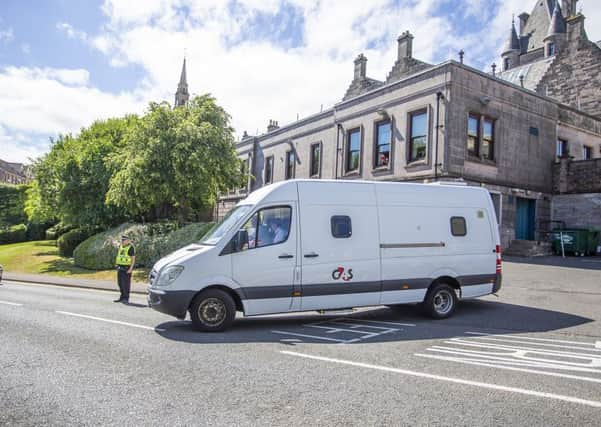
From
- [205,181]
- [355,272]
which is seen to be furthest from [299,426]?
[205,181]

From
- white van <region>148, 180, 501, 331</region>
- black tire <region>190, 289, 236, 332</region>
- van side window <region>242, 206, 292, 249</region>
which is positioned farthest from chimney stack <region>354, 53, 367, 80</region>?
black tire <region>190, 289, 236, 332</region>

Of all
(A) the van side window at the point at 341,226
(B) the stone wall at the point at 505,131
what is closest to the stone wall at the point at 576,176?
(B) the stone wall at the point at 505,131

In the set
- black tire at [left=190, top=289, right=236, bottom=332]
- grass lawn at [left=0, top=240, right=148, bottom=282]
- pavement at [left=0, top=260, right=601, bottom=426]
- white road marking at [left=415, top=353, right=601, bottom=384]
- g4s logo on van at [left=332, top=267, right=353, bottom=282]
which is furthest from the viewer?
grass lawn at [left=0, top=240, right=148, bottom=282]

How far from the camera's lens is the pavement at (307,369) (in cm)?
387

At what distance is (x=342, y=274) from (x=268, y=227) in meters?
1.62

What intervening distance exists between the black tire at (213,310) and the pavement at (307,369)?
0.95ft

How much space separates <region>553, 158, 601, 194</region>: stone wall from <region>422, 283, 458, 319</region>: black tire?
58.9ft

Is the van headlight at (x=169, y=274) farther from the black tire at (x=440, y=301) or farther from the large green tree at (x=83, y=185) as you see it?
the large green tree at (x=83, y=185)

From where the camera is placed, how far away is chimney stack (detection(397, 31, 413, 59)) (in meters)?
26.2

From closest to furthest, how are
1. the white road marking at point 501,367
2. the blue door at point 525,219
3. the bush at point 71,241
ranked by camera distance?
the white road marking at point 501,367
the blue door at point 525,219
the bush at point 71,241

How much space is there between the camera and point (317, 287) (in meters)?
7.77

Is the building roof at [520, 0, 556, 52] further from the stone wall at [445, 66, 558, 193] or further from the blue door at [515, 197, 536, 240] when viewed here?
the blue door at [515, 197, 536, 240]

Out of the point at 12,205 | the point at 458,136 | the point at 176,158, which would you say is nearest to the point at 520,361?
the point at 458,136

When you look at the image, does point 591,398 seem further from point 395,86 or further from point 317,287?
point 395,86
